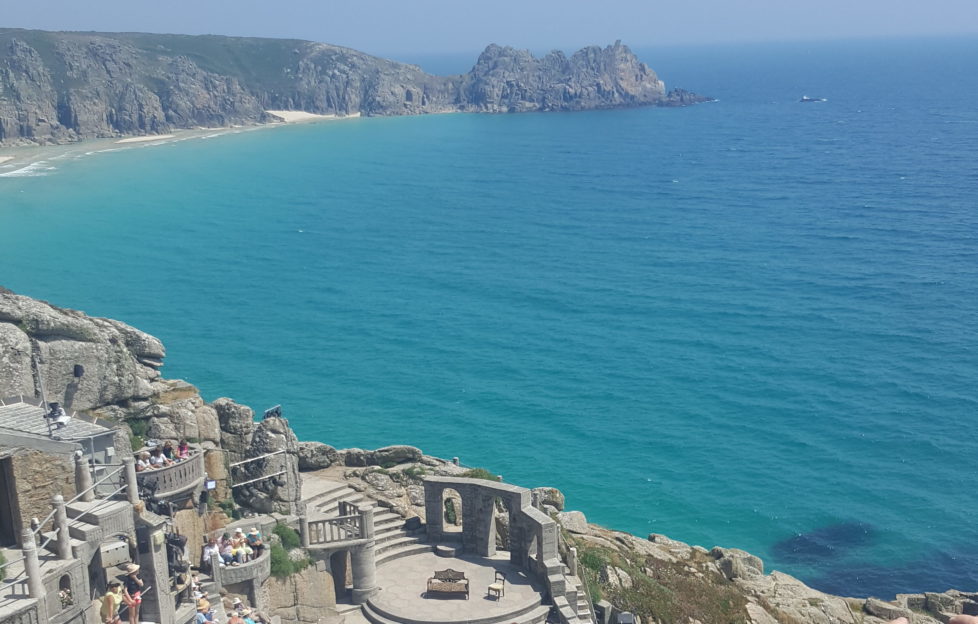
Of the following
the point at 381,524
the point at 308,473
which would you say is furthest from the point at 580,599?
the point at 308,473

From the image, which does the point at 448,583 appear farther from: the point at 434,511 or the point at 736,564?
the point at 736,564

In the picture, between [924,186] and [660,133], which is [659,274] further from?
[660,133]

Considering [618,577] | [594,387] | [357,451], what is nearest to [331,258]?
[594,387]

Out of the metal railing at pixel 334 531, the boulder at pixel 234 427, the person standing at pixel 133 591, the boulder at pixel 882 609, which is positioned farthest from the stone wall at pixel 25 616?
the boulder at pixel 882 609

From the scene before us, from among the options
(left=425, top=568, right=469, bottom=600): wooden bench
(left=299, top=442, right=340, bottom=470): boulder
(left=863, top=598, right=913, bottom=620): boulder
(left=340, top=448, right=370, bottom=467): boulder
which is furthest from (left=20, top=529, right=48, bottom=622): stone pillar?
(left=863, top=598, right=913, bottom=620): boulder

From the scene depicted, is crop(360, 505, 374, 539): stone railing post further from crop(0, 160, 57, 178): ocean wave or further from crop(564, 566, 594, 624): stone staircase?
crop(0, 160, 57, 178): ocean wave

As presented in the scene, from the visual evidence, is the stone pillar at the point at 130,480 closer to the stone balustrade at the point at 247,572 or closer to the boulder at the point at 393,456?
the stone balustrade at the point at 247,572
